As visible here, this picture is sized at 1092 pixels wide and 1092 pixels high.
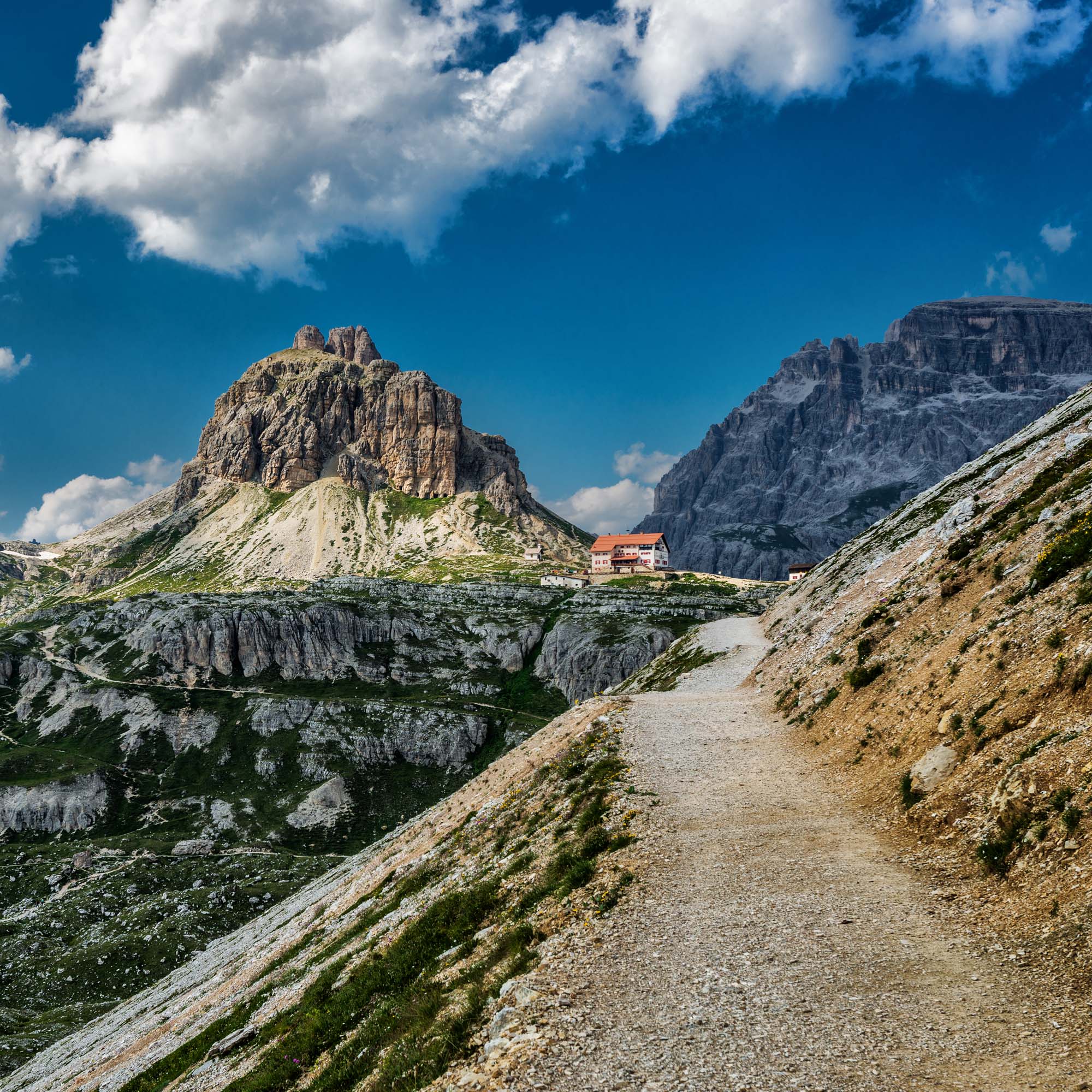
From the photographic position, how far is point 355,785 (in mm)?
146625

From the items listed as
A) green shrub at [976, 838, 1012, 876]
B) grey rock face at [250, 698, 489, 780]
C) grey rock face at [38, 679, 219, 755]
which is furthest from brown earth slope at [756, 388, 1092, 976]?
grey rock face at [38, 679, 219, 755]

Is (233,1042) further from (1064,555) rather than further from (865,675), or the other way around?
(1064,555)

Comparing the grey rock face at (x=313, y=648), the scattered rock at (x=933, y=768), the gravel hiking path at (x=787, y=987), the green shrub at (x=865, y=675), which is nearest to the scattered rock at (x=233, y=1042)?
the gravel hiking path at (x=787, y=987)

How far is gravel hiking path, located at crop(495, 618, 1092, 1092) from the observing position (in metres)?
11.2

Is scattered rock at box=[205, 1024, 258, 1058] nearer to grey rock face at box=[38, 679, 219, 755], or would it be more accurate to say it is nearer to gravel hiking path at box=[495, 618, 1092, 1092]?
gravel hiking path at box=[495, 618, 1092, 1092]

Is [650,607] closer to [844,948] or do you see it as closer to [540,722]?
[540,722]

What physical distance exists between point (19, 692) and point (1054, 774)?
760 feet

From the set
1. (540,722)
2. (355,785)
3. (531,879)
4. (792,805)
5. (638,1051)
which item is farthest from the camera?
(540,722)

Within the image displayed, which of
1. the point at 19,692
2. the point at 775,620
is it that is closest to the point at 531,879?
the point at 775,620

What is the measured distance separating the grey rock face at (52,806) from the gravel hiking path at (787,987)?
154 metres

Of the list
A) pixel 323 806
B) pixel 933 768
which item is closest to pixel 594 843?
pixel 933 768

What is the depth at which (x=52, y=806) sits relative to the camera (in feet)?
444

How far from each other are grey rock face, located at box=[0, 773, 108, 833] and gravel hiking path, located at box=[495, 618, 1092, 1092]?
154080 mm

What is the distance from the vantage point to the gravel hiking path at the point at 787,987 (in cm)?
1120
